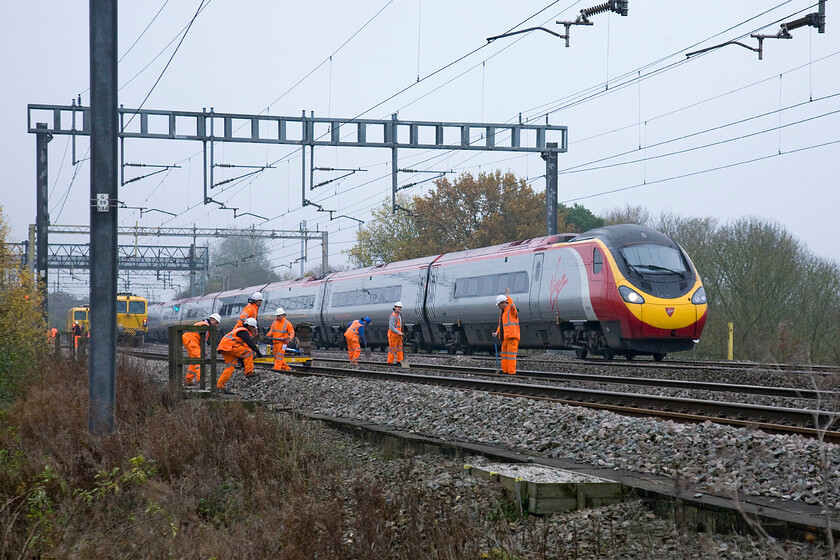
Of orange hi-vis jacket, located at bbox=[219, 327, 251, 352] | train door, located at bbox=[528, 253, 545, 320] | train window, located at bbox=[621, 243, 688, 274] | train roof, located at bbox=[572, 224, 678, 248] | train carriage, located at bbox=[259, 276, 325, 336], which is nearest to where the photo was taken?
orange hi-vis jacket, located at bbox=[219, 327, 251, 352]

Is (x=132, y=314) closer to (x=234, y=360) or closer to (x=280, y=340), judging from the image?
(x=280, y=340)

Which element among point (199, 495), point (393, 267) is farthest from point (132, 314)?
point (199, 495)

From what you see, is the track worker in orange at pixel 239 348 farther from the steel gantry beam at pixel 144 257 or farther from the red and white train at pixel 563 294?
the steel gantry beam at pixel 144 257

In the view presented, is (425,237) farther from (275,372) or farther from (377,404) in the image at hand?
(377,404)

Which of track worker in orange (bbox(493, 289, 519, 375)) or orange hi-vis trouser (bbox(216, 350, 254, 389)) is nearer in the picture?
orange hi-vis trouser (bbox(216, 350, 254, 389))

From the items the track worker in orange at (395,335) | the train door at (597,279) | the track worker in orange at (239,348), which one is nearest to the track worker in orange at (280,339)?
the track worker in orange at (239,348)

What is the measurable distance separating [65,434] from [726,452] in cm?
687

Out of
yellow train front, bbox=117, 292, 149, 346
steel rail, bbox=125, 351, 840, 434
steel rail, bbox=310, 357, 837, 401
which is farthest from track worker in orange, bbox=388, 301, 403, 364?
yellow train front, bbox=117, 292, 149, 346

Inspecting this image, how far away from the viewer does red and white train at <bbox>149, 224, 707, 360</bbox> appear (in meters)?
19.9

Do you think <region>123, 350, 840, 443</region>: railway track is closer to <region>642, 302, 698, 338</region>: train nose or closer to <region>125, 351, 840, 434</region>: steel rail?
<region>125, 351, 840, 434</region>: steel rail

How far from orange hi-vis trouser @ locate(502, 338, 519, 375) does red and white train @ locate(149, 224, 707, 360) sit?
11.9ft

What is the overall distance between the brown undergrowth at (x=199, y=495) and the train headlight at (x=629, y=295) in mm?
10857

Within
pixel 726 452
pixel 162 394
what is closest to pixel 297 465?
pixel 726 452

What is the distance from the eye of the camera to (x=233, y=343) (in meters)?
16.1
